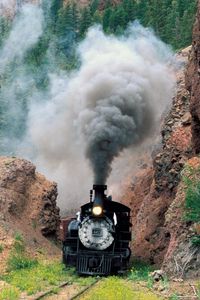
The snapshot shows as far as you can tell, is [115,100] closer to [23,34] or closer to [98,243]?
[98,243]

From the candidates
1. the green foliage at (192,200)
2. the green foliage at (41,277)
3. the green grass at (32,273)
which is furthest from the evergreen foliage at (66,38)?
the green foliage at (192,200)

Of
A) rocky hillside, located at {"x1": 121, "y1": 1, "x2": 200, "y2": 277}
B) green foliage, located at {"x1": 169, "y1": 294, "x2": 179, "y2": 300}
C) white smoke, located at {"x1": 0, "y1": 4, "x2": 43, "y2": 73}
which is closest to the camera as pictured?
green foliage, located at {"x1": 169, "y1": 294, "x2": 179, "y2": 300}

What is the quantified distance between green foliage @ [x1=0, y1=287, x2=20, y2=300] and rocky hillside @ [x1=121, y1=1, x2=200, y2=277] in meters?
3.96

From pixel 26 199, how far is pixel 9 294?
1211 centimetres

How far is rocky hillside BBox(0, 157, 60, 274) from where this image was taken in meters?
21.3

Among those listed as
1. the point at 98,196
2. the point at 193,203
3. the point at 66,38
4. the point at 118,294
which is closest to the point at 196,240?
the point at 193,203

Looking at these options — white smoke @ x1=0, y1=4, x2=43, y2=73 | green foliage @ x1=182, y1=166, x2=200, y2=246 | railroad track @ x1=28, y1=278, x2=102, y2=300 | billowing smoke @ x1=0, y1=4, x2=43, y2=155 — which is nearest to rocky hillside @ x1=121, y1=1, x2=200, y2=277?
green foliage @ x1=182, y1=166, x2=200, y2=246

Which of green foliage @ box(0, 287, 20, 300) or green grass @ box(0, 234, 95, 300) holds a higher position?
green grass @ box(0, 234, 95, 300)

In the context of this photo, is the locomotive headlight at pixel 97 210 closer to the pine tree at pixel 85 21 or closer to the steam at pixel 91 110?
the steam at pixel 91 110

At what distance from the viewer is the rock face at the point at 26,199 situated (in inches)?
872

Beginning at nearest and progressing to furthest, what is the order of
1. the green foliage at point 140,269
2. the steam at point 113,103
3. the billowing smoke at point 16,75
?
1. the green foliage at point 140,269
2. the steam at point 113,103
3. the billowing smoke at point 16,75

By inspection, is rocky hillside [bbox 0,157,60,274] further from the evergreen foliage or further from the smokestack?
the evergreen foliage

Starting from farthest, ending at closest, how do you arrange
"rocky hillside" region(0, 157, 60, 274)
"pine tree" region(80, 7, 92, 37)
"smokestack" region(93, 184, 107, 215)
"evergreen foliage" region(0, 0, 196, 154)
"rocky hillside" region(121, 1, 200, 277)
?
"pine tree" region(80, 7, 92, 37)
"evergreen foliage" region(0, 0, 196, 154)
"rocky hillside" region(0, 157, 60, 274)
"smokestack" region(93, 184, 107, 215)
"rocky hillside" region(121, 1, 200, 277)

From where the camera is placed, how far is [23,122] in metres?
51.2
